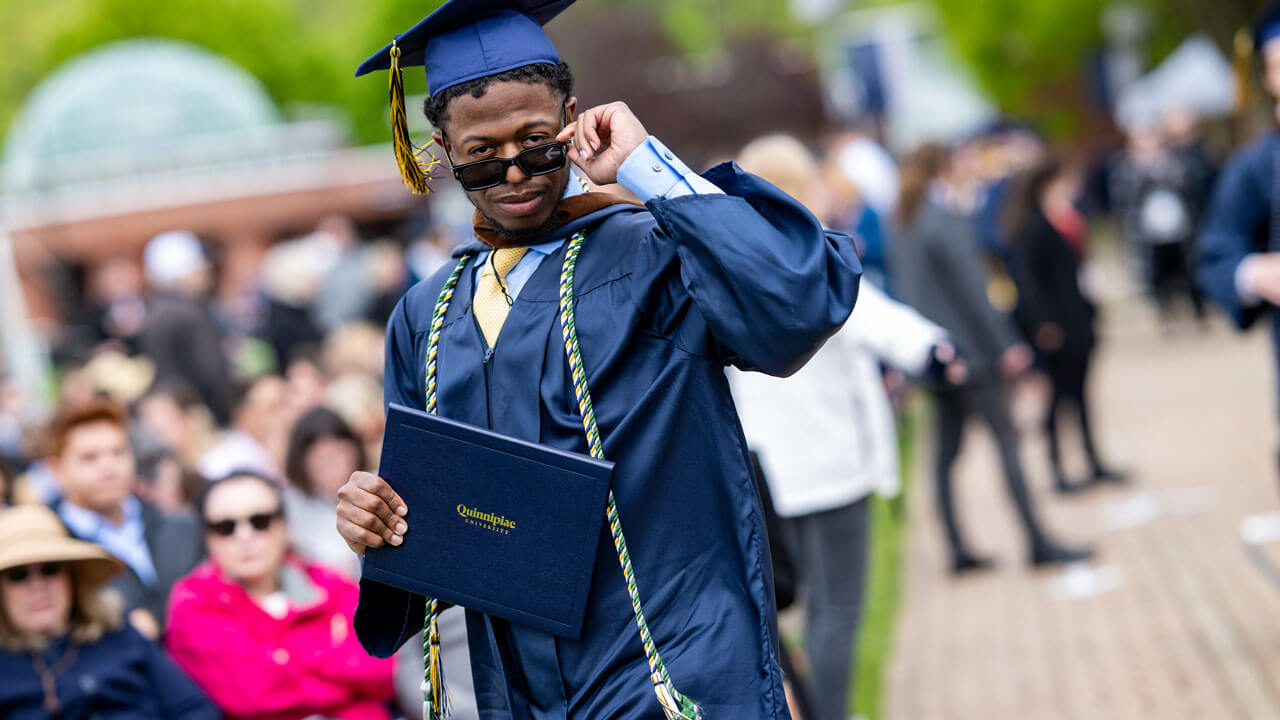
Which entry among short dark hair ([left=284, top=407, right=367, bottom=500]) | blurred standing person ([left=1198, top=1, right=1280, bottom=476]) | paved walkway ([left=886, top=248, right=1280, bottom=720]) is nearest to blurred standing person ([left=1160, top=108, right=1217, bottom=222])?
paved walkway ([left=886, top=248, right=1280, bottom=720])

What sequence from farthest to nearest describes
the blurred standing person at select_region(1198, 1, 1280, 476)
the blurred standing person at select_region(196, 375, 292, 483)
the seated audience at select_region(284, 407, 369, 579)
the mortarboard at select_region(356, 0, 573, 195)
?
the blurred standing person at select_region(196, 375, 292, 483) → the seated audience at select_region(284, 407, 369, 579) → the blurred standing person at select_region(1198, 1, 1280, 476) → the mortarboard at select_region(356, 0, 573, 195)

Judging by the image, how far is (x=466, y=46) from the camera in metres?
2.78

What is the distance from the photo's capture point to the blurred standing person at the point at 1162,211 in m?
15.1

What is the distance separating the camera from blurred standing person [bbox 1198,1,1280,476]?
5254mm

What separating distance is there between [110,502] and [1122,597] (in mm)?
4747

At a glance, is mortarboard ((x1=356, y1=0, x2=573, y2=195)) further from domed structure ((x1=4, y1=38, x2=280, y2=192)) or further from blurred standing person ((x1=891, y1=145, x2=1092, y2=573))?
domed structure ((x1=4, y1=38, x2=280, y2=192))

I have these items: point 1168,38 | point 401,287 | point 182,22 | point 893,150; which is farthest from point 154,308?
point 182,22

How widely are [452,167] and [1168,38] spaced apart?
30708 mm

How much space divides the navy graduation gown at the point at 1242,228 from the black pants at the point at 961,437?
102 inches

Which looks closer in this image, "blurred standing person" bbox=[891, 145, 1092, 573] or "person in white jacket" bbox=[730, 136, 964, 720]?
"person in white jacket" bbox=[730, 136, 964, 720]

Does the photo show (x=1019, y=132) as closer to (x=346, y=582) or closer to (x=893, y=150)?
(x=893, y=150)

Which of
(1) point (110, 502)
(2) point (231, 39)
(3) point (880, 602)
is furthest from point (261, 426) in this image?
(2) point (231, 39)

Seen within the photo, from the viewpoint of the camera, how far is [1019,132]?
742 inches

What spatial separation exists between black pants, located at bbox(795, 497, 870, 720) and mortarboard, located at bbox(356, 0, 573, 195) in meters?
2.92
